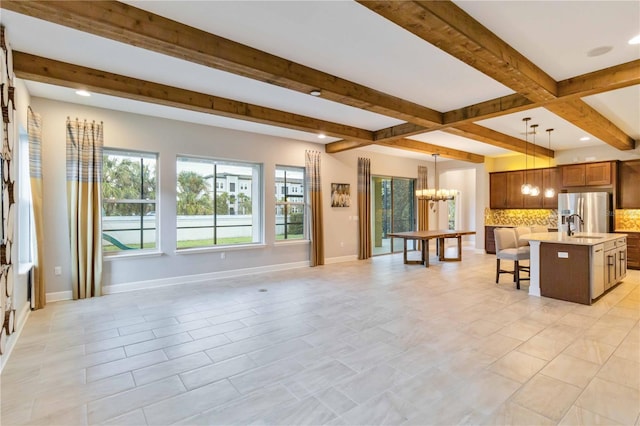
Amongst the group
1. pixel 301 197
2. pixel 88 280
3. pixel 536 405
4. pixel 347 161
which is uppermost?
pixel 347 161

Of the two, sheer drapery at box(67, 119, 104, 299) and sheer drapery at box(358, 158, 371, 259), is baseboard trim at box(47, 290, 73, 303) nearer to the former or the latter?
sheer drapery at box(67, 119, 104, 299)

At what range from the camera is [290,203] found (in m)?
7.18

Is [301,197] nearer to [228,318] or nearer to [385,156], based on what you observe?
[385,156]

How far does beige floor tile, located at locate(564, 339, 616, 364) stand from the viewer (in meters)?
A: 2.84

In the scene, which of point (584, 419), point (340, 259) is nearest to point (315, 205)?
point (340, 259)

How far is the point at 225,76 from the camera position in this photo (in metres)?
3.75

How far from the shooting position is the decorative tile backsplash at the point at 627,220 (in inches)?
281

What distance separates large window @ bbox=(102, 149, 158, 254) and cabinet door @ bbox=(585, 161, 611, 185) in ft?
30.4

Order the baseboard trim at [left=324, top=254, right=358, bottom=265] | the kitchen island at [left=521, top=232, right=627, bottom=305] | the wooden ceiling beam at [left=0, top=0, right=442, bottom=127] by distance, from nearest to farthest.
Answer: the wooden ceiling beam at [left=0, top=0, right=442, bottom=127]
the kitchen island at [left=521, top=232, right=627, bottom=305]
the baseboard trim at [left=324, top=254, right=358, bottom=265]

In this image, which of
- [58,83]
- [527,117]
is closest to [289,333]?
[58,83]

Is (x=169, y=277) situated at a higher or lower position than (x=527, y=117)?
lower

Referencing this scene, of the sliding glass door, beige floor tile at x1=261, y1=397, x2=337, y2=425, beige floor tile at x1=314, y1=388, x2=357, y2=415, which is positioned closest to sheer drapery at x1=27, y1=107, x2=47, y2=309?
beige floor tile at x1=261, y1=397, x2=337, y2=425

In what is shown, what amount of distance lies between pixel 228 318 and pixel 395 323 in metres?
1.98

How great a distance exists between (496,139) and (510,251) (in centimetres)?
228
